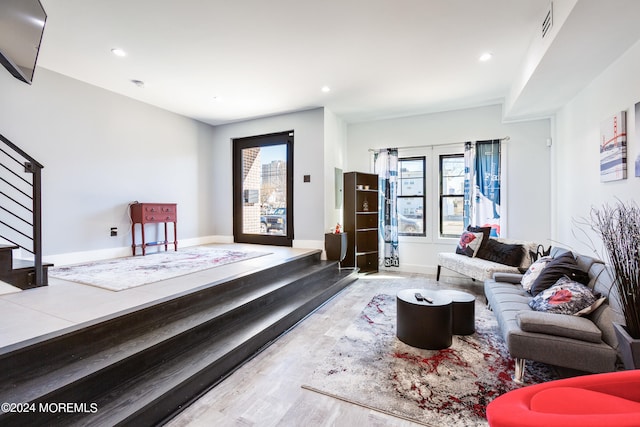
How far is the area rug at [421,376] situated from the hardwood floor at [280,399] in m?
0.09

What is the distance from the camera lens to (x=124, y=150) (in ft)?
15.0

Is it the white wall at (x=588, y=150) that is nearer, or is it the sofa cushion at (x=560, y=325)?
the sofa cushion at (x=560, y=325)

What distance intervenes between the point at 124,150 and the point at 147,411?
4291 mm

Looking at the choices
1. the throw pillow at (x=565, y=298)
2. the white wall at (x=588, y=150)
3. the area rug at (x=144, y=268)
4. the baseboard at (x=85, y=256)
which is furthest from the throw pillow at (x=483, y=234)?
the baseboard at (x=85, y=256)

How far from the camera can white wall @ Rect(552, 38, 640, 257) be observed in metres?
2.57

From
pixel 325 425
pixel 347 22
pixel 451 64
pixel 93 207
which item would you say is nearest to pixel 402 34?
pixel 347 22

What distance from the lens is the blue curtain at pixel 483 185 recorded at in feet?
15.6

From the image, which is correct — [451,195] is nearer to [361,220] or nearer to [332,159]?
[361,220]

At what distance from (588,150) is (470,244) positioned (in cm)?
184

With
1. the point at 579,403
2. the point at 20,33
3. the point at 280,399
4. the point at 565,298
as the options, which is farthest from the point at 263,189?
the point at 579,403

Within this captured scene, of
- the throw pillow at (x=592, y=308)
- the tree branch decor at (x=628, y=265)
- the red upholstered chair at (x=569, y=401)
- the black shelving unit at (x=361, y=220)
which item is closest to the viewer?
the red upholstered chair at (x=569, y=401)

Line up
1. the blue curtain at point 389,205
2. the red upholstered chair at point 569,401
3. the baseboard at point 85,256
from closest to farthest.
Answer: the red upholstered chair at point 569,401 < the baseboard at point 85,256 < the blue curtain at point 389,205

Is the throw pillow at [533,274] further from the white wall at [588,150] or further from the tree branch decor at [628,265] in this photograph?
the tree branch decor at [628,265]

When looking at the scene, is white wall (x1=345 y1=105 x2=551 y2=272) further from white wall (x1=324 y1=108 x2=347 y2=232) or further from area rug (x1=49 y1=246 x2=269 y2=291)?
area rug (x1=49 y1=246 x2=269 y2=291)
